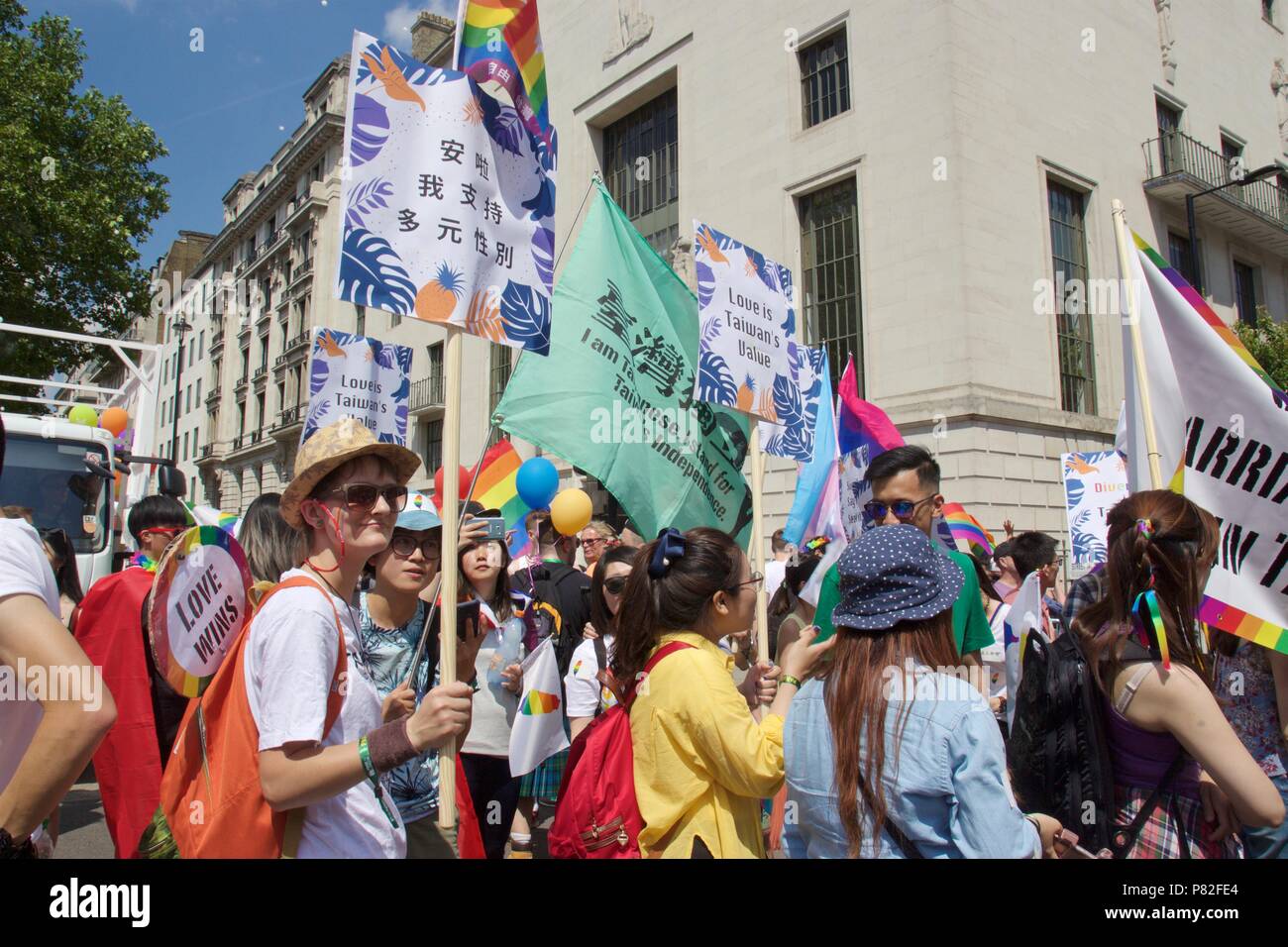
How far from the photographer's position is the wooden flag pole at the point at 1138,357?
3.07 meters

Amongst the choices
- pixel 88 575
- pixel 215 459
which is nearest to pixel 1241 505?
pixel 88 575

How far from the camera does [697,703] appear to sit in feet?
7.61

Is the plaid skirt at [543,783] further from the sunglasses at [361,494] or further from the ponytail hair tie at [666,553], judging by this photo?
the sunglasses at [361,494]

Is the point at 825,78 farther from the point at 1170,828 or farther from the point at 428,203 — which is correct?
the point at 1170,828

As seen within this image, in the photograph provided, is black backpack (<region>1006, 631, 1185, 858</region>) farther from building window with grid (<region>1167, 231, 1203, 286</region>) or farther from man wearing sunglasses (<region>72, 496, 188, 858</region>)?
building window with grid (<region>1167, 231, 1203, 286</region>)

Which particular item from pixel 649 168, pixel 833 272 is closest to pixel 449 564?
pixel 833 272

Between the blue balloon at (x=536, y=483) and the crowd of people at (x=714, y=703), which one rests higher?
the blue balloon at (x=536, y=483)

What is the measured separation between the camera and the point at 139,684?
334cm

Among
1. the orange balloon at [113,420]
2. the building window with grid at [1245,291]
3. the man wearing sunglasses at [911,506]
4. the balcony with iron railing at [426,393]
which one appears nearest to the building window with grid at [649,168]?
the balcony with iron railing at [426,393]

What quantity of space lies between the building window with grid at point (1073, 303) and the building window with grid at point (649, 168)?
27.0ft

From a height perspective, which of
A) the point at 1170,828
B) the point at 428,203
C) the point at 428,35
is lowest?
the point at 1170,828

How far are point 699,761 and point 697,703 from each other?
17 cm

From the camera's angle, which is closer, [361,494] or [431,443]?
[361,494]

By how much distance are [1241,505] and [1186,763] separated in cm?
111
